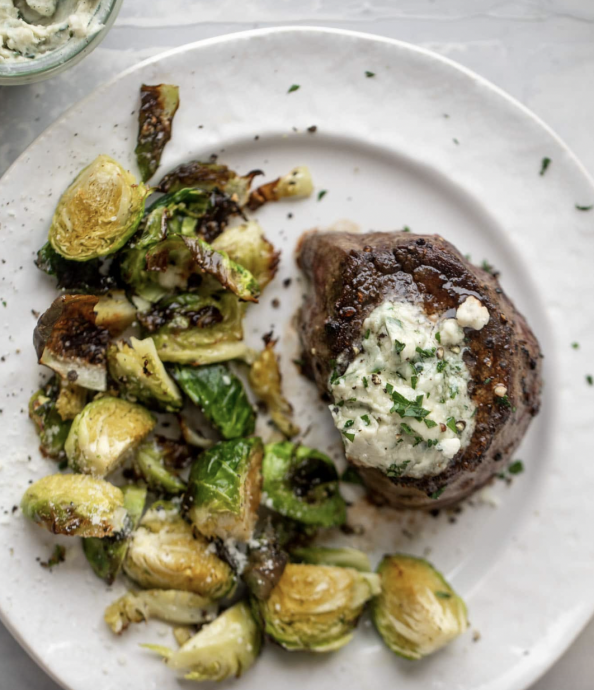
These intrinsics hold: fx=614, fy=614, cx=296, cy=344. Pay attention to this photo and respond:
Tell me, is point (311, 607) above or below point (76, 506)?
below

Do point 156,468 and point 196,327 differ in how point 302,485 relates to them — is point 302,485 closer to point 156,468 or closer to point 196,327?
point 156,468

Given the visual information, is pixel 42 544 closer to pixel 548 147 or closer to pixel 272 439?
pixel 272 439

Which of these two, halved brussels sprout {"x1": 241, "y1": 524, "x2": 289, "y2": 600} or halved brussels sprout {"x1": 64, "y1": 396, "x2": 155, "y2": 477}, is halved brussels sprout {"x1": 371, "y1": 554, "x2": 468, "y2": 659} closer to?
halved brussels sprout {"x1": 241, "y1": 524, "x2": 289, "y2": 600}

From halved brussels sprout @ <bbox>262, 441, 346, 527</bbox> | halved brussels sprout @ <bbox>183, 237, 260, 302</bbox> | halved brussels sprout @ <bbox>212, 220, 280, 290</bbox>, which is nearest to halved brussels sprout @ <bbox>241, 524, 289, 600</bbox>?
halved brussels sprout @ <bbox>262, 441, 346, 527</bbox>

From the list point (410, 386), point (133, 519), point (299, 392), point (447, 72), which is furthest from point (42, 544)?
point (447, 72)

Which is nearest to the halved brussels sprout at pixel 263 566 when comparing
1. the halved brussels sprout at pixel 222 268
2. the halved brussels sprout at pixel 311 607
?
the halved brussels sprout at pixel 311 607

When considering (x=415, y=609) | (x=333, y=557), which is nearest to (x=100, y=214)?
(x=333, y=557)
